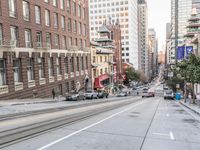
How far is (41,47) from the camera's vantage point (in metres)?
39.0

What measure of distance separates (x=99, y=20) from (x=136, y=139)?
143 m

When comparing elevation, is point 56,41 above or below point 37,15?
below

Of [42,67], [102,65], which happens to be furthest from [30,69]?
[102,65]

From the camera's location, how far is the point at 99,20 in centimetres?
15012

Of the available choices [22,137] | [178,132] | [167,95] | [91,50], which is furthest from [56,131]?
[91,50]

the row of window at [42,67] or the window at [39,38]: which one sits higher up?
the window at [39,38]

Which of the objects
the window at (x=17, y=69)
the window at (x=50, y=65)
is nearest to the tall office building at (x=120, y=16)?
the window at (x=50, y=65)

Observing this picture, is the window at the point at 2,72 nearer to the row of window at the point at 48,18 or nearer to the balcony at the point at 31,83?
the balcony at the point at 31,83

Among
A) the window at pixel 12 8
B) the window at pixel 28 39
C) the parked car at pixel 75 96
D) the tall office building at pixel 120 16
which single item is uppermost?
the tall office building at pixel 120 16

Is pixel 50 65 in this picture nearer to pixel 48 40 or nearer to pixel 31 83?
pixel 48 40

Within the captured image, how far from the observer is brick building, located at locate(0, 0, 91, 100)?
3112cm

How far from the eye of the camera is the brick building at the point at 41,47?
31.1m

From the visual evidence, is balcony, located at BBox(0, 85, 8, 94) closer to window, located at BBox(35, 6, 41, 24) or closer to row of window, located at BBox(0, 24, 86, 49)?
row of window, located at BBox(0, 24, 86, 49)

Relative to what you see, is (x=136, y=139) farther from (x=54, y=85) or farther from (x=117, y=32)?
(x=117, y=32)
